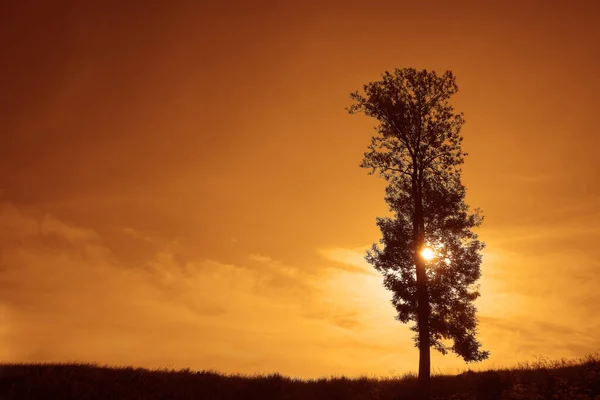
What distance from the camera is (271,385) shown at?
20.1 metres

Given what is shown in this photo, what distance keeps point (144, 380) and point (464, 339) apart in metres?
15.2

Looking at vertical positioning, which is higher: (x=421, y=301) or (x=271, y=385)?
(x=421, y=301)

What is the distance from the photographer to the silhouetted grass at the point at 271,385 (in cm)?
1587

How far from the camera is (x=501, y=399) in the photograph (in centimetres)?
1725

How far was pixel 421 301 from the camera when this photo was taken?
2239 centimetres

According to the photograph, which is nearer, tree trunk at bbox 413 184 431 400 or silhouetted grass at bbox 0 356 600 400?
silhouetted grass at bbox 0 356 600 400

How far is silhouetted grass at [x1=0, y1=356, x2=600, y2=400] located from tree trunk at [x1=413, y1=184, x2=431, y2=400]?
22.1 inches

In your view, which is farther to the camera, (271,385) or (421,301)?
(421,301)

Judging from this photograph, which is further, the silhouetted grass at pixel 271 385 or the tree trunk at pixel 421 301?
the tree trunk at pixel 421 301

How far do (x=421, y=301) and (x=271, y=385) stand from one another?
321 inches

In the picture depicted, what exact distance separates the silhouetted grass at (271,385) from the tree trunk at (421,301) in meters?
0.56

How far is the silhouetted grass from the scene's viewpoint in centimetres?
1587

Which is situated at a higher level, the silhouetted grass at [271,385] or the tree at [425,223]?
the tree at [425,223]

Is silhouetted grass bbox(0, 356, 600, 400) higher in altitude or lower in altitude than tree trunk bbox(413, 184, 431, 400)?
lower
